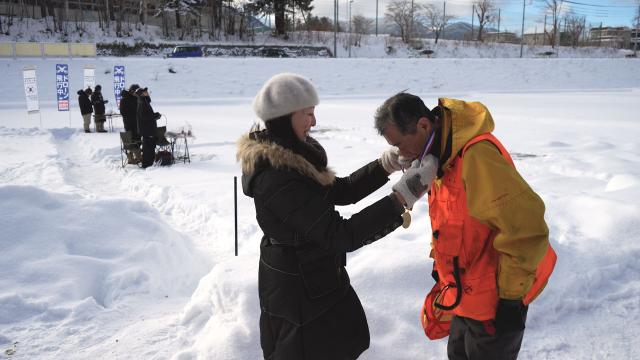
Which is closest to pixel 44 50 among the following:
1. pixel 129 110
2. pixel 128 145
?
pixel 129 110

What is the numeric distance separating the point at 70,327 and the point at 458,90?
25751mm

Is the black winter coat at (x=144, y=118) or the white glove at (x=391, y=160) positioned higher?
the white glove at (x=391, y=160)

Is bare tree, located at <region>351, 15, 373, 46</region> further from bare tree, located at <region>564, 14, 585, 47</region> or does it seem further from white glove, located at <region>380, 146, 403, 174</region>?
white glove, located at <region>380, 146, 403, 174</region>

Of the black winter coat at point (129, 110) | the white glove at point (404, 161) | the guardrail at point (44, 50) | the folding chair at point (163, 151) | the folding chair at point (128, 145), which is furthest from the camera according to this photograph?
the guardrail at point (44, 50)

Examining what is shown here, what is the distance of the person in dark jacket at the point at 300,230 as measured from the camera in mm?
1550

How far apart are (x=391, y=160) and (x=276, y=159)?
2.06 ft

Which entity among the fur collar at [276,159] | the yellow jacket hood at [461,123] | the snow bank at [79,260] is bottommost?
the snow bank at [79,260]

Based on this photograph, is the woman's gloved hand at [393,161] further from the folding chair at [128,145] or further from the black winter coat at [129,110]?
the black winter coat at [129,110]

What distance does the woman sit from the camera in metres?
1.55

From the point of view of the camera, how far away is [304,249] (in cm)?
168

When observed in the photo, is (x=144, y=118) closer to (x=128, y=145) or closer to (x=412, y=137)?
(x=128, y=145)

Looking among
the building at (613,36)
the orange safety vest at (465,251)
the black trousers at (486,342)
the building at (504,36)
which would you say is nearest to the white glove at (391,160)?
the orange safety vest at (465,251)

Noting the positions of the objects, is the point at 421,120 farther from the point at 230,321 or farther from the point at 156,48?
the point at 156,48

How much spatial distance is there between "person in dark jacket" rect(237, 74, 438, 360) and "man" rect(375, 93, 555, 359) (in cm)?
25
